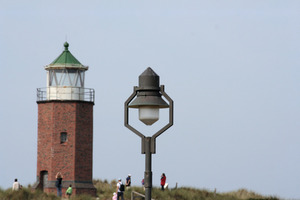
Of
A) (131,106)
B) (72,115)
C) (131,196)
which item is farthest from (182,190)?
(131,106)

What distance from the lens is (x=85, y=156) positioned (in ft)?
137

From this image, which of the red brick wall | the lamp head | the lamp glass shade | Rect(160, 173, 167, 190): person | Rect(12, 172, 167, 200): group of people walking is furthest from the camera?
Rect(160, 173, 167, 190): person

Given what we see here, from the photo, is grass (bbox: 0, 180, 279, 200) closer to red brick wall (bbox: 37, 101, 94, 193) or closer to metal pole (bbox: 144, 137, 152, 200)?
red brick wall (bbox: 37, 101, 94, 193)

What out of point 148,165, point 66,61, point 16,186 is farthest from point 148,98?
point 66,61

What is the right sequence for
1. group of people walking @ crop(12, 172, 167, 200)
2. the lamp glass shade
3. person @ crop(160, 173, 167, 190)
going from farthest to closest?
person @ crop(160, 173, 167, 190) → group of people walking @ crop(12, 172, 167, 200) → the lamp glass shade

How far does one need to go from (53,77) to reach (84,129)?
357 cm

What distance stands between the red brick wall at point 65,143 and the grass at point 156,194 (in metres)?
1.63

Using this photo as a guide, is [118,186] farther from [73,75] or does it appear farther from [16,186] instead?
[73,75]

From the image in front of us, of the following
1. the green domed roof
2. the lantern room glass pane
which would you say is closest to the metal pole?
the lantern room glass pane

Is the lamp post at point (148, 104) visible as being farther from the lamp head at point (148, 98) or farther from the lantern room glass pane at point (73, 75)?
the lantern room glass pane at point (73, 75)

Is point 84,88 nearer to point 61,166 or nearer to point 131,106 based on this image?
point 61,166

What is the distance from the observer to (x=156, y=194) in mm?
39781

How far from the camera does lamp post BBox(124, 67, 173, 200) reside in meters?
10.9

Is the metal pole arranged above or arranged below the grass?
above
